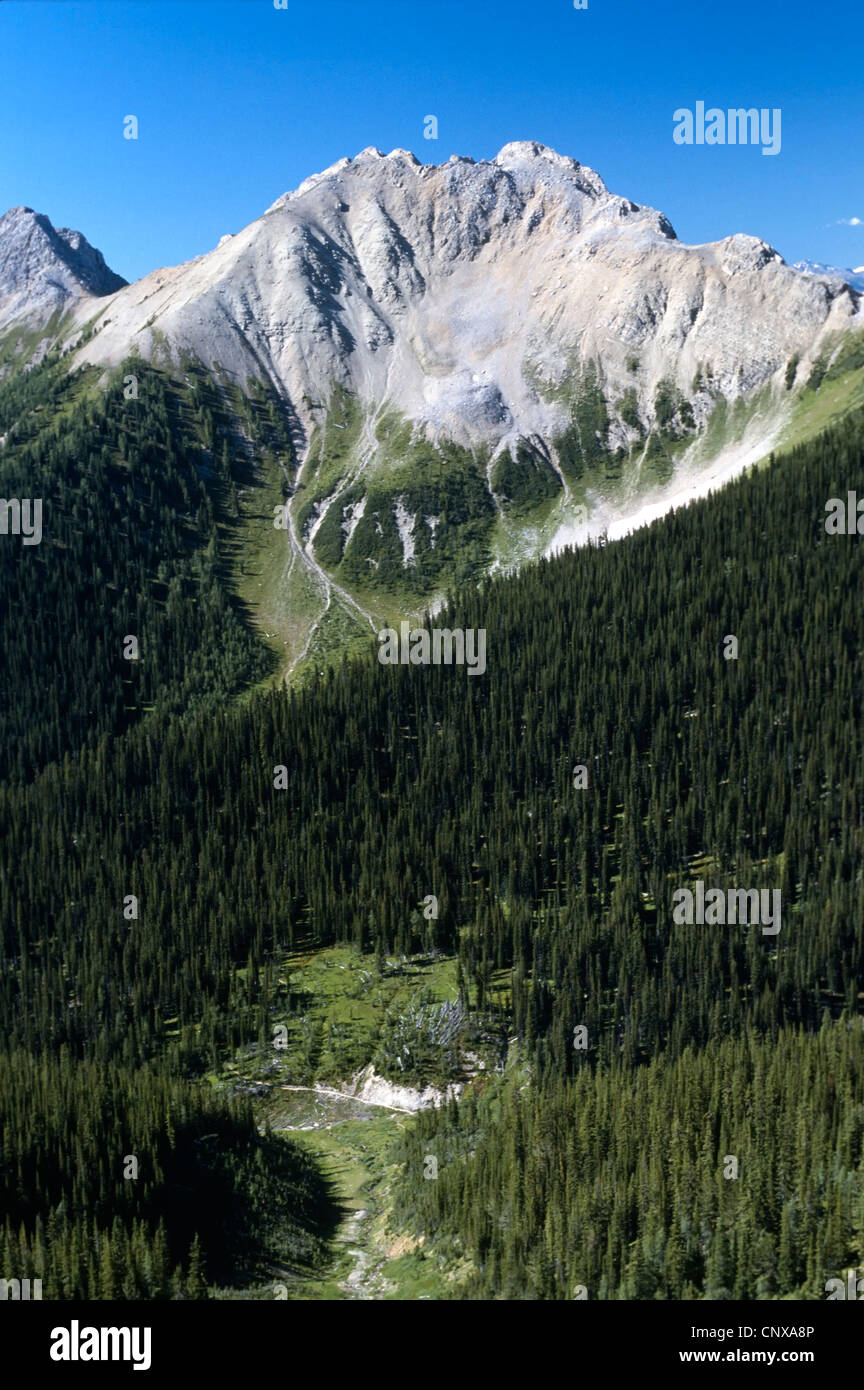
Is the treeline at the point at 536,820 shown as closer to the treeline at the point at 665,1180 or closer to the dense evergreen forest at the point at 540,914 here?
the dense evergreen forest at the point at 540,914

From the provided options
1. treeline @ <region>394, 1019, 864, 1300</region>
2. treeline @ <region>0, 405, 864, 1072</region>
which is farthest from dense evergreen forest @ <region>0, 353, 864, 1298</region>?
treeline @ <region>0, 405, 864, 1072</region>

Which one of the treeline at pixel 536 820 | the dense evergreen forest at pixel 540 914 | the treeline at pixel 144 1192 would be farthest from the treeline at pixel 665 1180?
the treeline at pixel 536 820

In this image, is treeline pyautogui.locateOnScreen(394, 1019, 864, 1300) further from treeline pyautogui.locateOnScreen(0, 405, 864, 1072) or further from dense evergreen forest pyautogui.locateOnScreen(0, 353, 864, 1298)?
treeline pyautogui.locateOnScreen(0, 405, 864, 1072)

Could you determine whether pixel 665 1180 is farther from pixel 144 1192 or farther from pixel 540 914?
pixel 540 914

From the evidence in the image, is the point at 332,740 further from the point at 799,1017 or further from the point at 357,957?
the point at 799,1017

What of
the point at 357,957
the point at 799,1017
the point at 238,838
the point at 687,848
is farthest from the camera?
the point at 238,838

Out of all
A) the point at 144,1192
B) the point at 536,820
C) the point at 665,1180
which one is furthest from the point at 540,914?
the point at 144,1192
